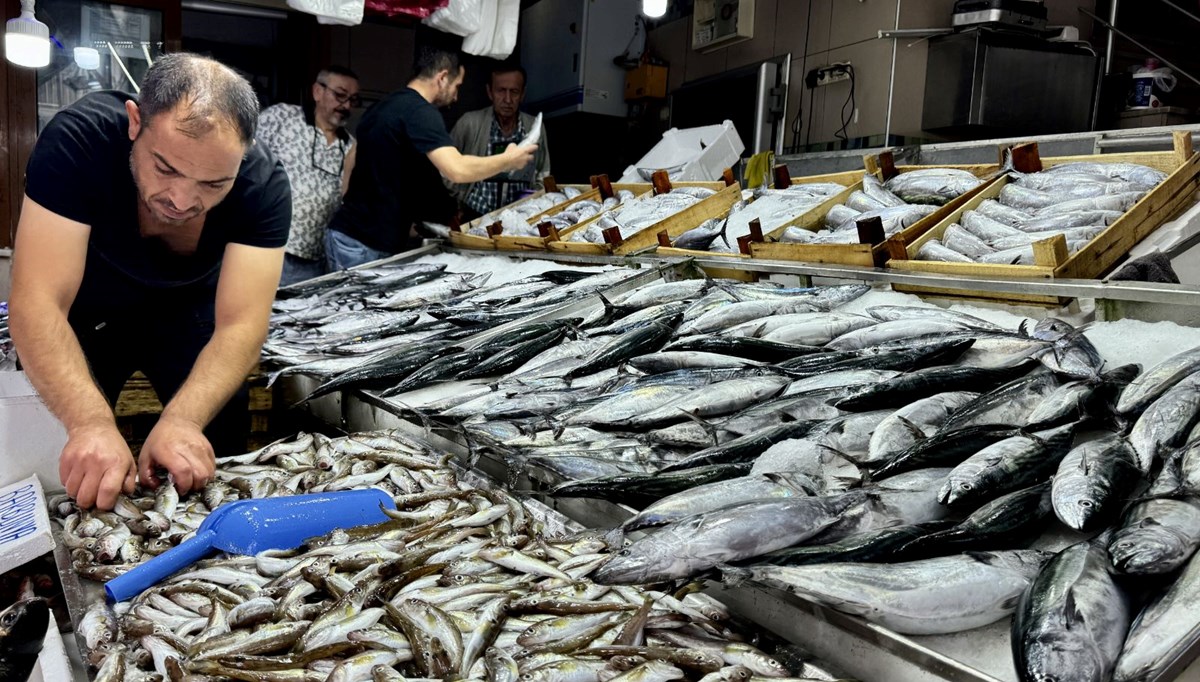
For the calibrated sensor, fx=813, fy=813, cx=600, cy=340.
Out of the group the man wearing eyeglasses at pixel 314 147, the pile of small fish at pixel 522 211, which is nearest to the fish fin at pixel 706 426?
the pile of small fish at pixel 522 211

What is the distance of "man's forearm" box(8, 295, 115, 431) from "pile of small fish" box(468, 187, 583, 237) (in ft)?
10.8

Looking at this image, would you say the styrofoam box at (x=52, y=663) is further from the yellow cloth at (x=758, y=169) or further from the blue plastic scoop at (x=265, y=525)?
the yellow cloth at (x=758, y=169)

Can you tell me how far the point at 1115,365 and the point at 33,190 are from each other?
10.5ft

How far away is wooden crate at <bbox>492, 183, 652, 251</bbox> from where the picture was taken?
4879 millimetres

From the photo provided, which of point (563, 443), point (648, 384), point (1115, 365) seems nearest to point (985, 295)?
point (1115, 365)

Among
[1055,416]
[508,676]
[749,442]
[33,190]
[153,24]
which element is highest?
[153,24]

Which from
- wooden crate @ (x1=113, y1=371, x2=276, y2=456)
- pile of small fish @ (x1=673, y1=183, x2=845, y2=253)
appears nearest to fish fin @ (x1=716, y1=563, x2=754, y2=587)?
wooden crate @ (x1=113, y1=371, x2=276, y2=456)

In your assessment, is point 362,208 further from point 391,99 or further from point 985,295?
point 985,295

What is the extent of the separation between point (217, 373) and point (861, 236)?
2.37m

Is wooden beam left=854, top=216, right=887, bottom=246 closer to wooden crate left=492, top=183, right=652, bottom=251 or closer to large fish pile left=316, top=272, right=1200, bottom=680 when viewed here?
large fish pile left=316, top=272, right=1200, bottom=680

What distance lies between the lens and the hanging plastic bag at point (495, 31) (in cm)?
630

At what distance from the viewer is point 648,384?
2426mm

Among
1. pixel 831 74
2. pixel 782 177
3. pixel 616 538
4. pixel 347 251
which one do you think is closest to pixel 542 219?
pixel 347 251

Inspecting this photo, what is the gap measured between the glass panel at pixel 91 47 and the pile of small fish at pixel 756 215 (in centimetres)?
611
